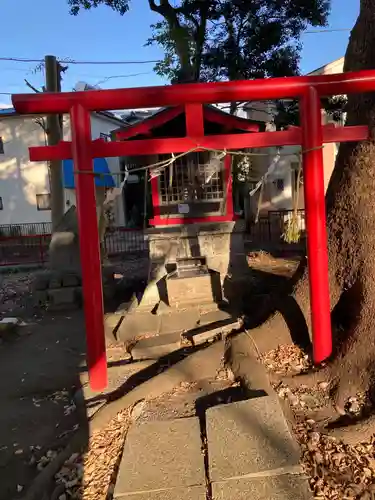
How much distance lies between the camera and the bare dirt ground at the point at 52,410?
147 inches

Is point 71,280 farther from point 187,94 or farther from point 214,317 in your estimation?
point 187,94

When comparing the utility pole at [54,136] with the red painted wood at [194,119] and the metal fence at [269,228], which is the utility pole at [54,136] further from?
the red painted wood at [194,119]

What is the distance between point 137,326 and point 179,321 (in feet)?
2.26

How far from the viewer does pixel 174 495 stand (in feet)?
10.0

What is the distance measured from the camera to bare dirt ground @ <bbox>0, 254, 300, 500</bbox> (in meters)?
3.74

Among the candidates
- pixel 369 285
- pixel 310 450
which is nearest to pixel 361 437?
pixel 310 450

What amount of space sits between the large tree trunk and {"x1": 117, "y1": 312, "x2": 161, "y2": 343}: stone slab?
98.0 inches

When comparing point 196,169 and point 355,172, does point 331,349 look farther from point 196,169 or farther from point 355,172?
point 196,169

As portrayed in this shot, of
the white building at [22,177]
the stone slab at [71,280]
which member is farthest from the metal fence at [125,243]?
the stone slab at [71,280]

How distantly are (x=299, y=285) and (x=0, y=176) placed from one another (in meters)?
22.0

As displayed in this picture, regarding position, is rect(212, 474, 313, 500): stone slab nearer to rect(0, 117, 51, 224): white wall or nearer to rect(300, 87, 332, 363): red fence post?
rect(300, 87, 332, 363): red fence post

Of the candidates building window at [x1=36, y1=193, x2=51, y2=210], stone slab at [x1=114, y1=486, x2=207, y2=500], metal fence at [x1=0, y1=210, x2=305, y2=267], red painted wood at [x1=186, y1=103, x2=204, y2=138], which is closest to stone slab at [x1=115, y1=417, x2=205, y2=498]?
stone slab at [x1=114, y1=486, x2=207, y2=500]

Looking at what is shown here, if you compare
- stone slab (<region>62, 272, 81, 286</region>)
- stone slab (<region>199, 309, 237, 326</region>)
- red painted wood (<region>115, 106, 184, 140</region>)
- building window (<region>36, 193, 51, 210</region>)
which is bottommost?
stone slab (<region>199, 309, 237, 326</region>)

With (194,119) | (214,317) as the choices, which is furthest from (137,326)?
(194,119)
